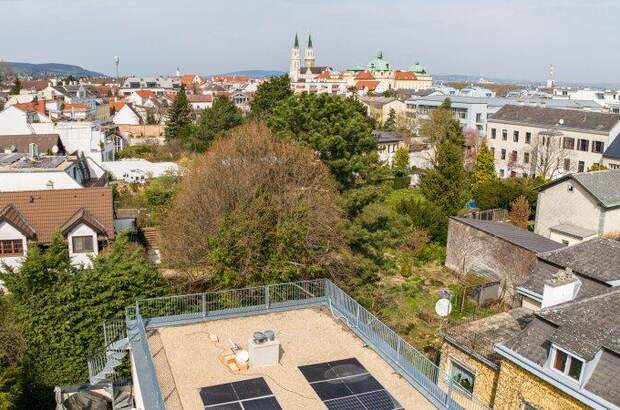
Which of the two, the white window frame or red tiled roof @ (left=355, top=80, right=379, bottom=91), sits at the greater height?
red tiled roof @ (left=355, top=80, right=379, bottom=91)

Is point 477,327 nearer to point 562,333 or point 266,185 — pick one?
point 562,333

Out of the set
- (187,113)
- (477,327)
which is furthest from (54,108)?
(477,327)

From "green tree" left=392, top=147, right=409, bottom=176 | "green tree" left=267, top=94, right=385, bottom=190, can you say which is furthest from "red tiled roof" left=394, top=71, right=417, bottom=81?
"green tree" left=267, top=94, right=385, bottom=190

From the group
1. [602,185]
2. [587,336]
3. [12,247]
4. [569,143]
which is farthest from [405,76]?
[587,336]

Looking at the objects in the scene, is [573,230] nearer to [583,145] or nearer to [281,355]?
[583,145]

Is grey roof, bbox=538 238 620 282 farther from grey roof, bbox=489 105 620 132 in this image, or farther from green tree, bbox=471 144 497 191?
grey roof, bbox=489 105 620 132

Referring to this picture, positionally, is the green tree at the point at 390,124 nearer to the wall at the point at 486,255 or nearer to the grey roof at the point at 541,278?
the wall at the point at 486,255

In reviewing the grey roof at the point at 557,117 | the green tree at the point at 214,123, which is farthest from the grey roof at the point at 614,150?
the green tree at the point at 214,123
